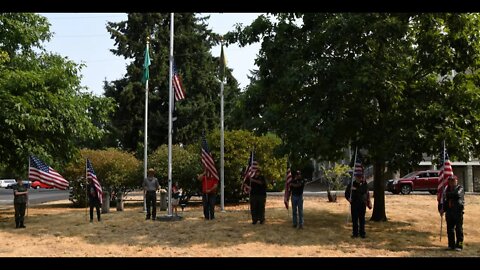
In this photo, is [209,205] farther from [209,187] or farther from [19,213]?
[19,213]

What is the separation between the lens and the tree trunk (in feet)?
56.2

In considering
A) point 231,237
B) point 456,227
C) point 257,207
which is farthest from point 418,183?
point 231,237

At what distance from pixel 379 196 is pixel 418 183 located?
17392mm

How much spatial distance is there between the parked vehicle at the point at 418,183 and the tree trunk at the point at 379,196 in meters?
16.7

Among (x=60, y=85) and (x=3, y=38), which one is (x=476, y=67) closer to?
(x=60, y=85)

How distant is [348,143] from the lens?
1619 centimetres

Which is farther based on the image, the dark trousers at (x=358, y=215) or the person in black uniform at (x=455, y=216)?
the dark trousers at (x=358, y=215)

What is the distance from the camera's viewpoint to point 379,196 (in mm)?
17250

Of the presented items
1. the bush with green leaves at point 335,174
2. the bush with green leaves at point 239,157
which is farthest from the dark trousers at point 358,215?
the bush with green leaves at point 335,174

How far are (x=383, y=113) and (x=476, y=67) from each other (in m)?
3.38

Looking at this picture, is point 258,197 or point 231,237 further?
point 258,197

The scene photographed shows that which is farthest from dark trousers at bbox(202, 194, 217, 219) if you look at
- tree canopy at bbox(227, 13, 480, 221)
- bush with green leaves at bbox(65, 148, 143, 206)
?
bush with green leaves at bbox(65, 148, 143, 206)

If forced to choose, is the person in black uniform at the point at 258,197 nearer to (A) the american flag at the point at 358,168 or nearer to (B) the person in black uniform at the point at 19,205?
(A) the american flag at the point at 358,168

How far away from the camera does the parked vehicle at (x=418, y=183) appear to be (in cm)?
3303
